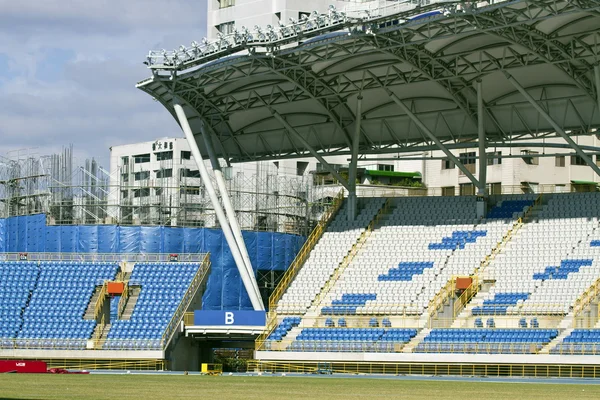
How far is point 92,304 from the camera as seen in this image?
59.2m

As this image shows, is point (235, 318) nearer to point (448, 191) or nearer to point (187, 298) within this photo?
point (187, 298)

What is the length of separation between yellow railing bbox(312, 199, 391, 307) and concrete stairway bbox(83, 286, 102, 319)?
10873 millimetres

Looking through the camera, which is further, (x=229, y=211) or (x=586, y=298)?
(x=229, y=211)

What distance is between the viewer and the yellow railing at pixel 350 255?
2350 inches

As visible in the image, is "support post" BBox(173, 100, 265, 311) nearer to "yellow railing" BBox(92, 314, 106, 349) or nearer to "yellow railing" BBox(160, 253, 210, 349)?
"yellow railing" BBox(160, 253, 210, 349)

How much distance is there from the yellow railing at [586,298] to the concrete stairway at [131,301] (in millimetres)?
21537

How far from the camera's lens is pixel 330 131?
66562 mm

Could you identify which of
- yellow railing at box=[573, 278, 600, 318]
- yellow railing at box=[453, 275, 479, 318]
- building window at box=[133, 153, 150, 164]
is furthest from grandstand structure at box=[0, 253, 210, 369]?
building window at box=[133, 153, 150, 164]

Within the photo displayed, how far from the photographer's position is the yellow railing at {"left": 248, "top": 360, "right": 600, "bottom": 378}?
48344 mm

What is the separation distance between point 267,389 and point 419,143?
97.9ft

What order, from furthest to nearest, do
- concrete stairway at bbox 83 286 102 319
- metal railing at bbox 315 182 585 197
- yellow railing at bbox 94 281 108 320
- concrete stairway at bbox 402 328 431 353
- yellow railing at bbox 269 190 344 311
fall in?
metal railing at bbox 315 182 585 197
yellow railing at bbox 269 190 344 311
concrete stairway at bbox 83 286 102 319
yellow railing at bbox 94 281 108 320
concrete stairway at bbox 402 328 431 353

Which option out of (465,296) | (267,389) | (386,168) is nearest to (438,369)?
(465,296)

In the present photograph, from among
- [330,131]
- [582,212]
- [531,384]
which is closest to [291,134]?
[330,131]

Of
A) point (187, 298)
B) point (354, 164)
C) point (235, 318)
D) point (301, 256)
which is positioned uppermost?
point (354, 164)
